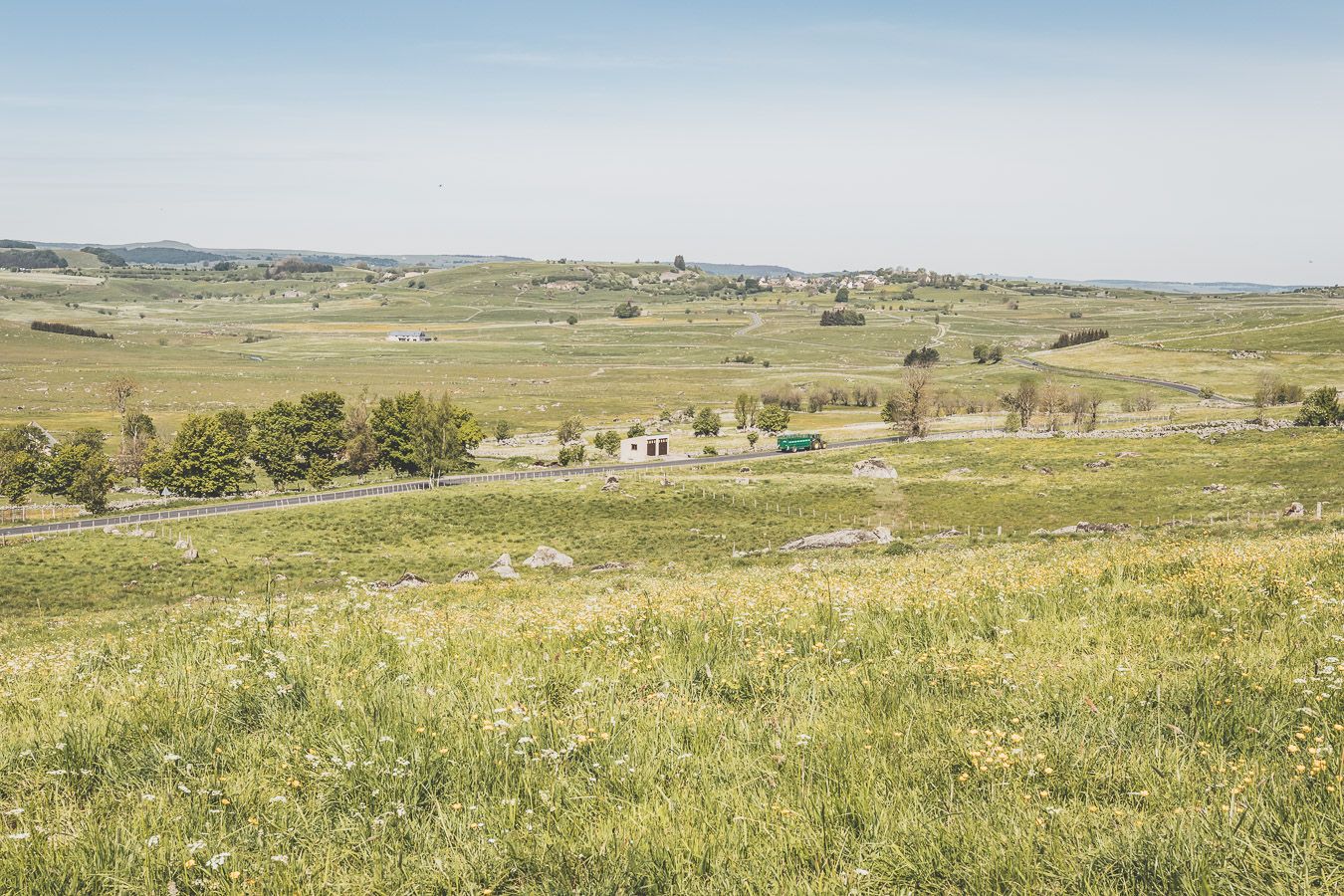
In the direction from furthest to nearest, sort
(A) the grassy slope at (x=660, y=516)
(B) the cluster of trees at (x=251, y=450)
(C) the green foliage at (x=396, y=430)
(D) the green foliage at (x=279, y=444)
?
(C) the green foliage at (x=396, y=430) → (D) the green foliage at (x=279, y=444) → (B) the cluster of trees at (x=251, y=450) → (A) the grassy slope at (x=660, y=516)

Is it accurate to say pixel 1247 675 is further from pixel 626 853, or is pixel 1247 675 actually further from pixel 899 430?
pixel 899 430

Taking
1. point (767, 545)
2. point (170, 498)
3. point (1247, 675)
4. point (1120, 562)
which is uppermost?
point (1247, 675)

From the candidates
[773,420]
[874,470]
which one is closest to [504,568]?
[874,470]

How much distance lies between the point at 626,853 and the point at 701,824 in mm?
500

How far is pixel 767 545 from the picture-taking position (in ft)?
189

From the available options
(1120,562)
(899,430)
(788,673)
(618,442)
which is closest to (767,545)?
(1120,562)

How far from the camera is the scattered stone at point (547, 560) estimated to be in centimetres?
5062

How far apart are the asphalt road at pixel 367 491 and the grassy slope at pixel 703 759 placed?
72.0 metres

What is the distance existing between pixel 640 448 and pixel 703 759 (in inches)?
4050

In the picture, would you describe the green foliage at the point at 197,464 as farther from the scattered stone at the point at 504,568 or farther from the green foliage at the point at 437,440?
the scattered stone at the point at 504,568

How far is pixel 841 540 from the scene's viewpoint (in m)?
50.8

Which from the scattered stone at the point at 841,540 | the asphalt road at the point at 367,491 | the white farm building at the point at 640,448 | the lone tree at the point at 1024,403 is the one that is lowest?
the asphalt road at the point at 367,491

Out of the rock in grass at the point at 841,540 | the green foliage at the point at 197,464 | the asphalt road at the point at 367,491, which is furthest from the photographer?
the green foliage at the point at 197,464

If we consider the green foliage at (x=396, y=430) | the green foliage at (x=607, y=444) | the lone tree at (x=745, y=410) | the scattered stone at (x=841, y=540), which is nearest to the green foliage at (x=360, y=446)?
the green foliage at (x=396, y=430)
